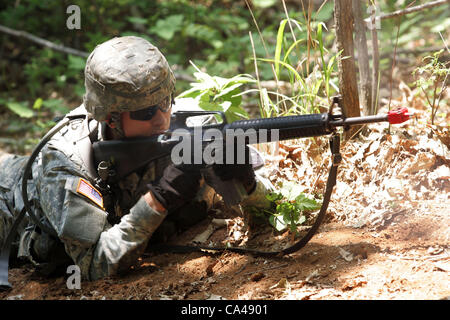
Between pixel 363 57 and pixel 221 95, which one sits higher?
pixel 363 57

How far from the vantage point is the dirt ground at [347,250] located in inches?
94.8

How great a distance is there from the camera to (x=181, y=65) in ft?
22.4

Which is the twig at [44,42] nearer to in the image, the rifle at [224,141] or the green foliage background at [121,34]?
the green foliage background at [121,34]

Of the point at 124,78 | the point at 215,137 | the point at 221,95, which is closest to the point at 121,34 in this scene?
the point at 221,95

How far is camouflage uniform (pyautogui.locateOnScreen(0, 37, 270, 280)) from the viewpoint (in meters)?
2.86

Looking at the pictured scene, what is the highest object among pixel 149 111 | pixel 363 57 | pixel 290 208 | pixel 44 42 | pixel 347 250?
pixel 44 42

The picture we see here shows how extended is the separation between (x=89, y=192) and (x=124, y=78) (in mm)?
721

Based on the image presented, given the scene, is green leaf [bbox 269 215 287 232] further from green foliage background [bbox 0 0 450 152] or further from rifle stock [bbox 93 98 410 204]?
green foliage background [bbox 0 0 450 152]

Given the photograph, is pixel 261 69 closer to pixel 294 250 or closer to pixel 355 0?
pixel 355 0

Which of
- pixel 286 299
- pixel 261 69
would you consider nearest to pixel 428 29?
pixel 261 69

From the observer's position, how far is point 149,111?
9.66ft

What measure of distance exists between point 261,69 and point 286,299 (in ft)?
13.1

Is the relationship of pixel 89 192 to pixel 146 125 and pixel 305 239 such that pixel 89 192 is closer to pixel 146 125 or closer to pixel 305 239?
pixel 146 125

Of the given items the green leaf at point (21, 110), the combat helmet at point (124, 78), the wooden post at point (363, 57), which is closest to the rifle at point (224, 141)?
the combat helmet at point (124, 78)
